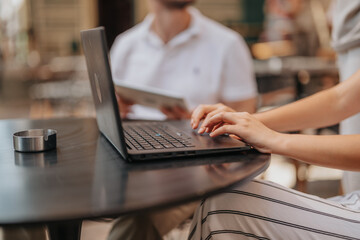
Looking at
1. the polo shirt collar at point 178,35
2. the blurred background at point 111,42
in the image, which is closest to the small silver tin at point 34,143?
the polo shirt collar at point 178,35

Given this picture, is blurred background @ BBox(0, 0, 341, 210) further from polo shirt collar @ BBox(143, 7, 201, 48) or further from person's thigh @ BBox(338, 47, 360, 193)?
person's thigh @ BBox(338, 47, 360, 193)

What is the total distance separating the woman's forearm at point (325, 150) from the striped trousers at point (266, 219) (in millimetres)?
87

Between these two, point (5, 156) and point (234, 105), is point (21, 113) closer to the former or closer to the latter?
point (234, 105)

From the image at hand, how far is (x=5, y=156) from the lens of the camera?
90cm

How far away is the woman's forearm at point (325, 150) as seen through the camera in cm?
88

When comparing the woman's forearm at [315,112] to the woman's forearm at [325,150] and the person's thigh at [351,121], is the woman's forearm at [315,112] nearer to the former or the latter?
the person's thigh at [351,121]

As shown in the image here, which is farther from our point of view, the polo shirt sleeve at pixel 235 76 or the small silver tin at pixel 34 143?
the polo shirt sleeve at pixel 235 76

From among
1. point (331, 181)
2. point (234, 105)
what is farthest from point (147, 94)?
point (331, 181)

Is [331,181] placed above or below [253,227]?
below

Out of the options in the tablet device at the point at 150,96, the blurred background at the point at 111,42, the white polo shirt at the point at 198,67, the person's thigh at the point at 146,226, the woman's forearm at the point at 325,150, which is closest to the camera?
the woman's forearm at the point at 325,150

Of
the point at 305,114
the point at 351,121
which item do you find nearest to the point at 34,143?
the point at 305,114

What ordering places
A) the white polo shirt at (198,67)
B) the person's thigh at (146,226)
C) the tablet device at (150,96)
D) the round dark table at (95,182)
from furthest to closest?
the white polo shirt at (198,67), the tablet device at (150,96), the person's thigh at (146,226), the round dark table at (95,182)

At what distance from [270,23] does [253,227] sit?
4.73 metres

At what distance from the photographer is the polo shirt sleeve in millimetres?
1996
